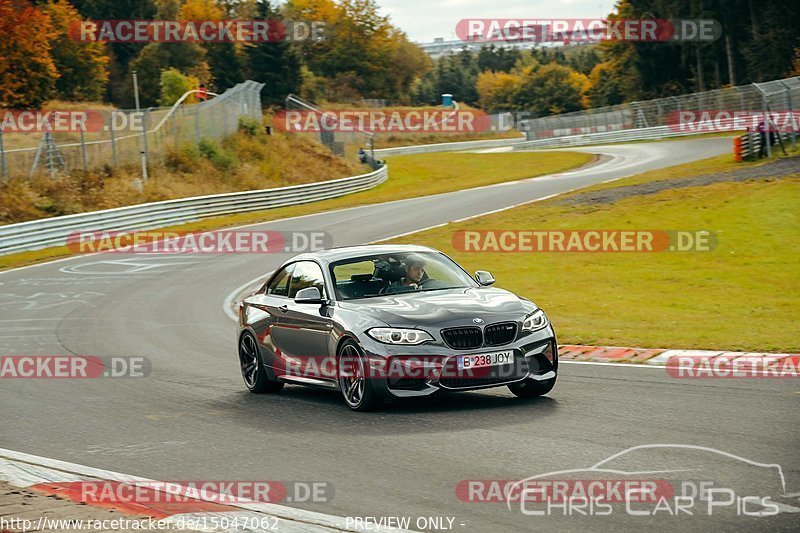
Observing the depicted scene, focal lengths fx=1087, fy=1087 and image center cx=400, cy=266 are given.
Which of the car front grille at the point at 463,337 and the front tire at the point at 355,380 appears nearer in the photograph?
the car front grille at the point at 463,337

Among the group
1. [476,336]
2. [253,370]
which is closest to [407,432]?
[476,336]

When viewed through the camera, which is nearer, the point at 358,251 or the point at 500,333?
the point at 500,333

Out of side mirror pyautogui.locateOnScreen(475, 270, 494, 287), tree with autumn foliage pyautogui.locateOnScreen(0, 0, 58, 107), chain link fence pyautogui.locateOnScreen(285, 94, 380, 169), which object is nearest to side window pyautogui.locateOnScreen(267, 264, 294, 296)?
side mirror pyautogui.locateOnScreen(475, 270, 494, 287)

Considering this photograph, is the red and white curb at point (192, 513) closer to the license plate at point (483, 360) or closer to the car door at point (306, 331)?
the car door at point (306, 331)

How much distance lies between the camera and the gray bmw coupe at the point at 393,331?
9258 mm

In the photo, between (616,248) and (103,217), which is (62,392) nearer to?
(616,248)

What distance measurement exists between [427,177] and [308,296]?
162ft

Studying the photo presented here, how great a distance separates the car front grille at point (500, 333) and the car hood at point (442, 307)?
58 mm

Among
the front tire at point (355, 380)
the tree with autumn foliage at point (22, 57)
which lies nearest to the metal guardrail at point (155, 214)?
the tree with autumn foliage at point (22, 57)

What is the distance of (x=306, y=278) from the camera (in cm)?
1109

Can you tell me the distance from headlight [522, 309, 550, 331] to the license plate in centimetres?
37

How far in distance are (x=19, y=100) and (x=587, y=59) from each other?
11858 centimetres

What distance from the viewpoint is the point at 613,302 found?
17.9 m

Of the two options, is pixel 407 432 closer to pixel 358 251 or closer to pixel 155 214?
pixel 358 251
